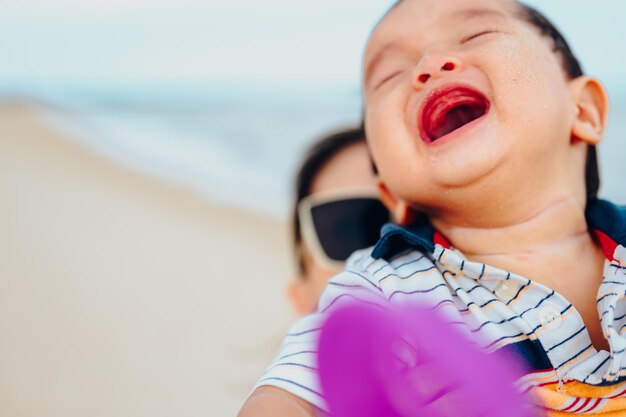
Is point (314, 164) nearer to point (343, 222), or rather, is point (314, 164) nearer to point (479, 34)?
point (343, 222)

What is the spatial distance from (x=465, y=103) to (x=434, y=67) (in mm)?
97

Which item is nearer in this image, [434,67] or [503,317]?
[503,317]

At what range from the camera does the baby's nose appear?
1426 mm

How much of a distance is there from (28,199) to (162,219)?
111cm

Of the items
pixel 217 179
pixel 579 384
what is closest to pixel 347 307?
pixel 579 384

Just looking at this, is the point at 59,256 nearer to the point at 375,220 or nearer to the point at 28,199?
the point at 28,199

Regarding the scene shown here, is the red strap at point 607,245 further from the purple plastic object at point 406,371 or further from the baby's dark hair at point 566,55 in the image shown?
the purple plastic object at point 406,371

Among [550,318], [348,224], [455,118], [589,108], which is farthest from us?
[348,224]

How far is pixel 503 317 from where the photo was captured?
1.27 meters

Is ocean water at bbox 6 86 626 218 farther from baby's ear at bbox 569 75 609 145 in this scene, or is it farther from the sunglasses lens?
baby's ear at bbox 569 75 609 145

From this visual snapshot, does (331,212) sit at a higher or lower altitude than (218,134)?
lower

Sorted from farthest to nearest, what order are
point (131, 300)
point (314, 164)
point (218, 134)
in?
point (218, 134) < point (131, 300) < point (314, 164)

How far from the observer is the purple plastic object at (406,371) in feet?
3.44

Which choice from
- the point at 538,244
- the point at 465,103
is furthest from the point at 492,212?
the point at 465,103
